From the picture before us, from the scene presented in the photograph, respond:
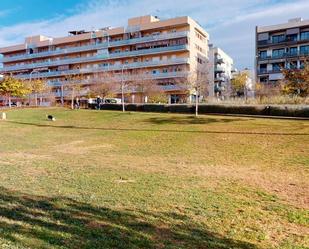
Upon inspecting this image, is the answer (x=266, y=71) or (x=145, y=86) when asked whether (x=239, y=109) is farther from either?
(x=266, y=71)

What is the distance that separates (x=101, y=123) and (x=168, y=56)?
153 ft

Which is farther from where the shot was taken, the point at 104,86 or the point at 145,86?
the point at 145,86

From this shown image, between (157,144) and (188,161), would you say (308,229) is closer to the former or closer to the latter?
(188,161)

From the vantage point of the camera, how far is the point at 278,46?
238 feet

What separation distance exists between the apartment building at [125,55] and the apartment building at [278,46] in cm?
1163

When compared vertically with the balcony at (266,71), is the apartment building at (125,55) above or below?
above

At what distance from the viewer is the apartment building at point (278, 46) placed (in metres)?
69.9

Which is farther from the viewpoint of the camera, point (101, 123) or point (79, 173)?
point (101, 123)

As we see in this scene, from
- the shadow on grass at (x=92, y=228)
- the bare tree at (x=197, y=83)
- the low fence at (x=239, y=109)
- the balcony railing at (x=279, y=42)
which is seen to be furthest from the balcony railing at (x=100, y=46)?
the shadow on grass at (x=92, y=228)

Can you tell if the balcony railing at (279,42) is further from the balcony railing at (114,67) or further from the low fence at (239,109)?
the low fence at (239,109)

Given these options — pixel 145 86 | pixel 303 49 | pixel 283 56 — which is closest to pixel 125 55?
pixel 145 86

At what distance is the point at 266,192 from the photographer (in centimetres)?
901

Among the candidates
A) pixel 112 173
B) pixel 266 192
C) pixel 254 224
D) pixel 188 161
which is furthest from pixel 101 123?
pixel 254 224

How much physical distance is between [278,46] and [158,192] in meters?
70.3
